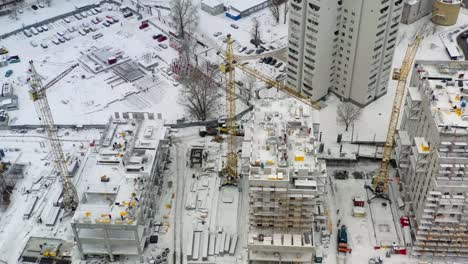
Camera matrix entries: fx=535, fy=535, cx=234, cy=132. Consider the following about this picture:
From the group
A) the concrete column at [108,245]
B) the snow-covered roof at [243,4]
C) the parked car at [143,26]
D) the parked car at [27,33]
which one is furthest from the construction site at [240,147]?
the snow-covered roof at [243,4]

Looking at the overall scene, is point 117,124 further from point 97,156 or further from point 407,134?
point 407,134

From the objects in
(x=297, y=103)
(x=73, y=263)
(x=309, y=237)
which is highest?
(x=297, y=103)

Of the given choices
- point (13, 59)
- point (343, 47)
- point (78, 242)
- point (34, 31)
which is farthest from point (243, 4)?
point (78, 242)

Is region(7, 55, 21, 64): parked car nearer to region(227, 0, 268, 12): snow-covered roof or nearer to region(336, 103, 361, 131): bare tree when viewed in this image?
region(227, 0, 268, 12): snow-covered roof

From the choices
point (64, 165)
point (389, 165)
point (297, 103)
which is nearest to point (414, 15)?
point (389, 165)

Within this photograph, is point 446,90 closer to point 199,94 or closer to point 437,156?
point 437,156
